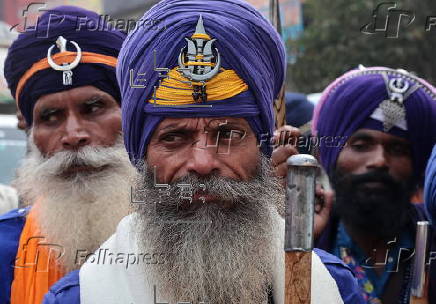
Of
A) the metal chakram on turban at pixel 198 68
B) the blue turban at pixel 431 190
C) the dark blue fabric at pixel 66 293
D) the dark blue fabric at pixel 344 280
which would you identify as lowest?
the dark blue fabric at pixel 66 293

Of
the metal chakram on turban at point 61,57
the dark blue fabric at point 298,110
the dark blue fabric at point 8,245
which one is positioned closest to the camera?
the dark blue fabric at point 8,245

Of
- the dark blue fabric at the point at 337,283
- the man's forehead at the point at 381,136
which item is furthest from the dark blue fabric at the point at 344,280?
the man's forehead at the point at 381,136

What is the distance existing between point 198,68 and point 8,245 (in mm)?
1321

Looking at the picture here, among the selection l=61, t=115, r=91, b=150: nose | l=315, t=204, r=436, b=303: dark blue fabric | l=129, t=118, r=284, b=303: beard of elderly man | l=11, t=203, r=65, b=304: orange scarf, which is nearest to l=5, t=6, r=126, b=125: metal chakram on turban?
l=61, t=115, r=91, b=150: nose

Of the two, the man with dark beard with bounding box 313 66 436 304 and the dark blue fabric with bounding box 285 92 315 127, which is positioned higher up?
the dark blue fabric with bounding box 285 92 315 127

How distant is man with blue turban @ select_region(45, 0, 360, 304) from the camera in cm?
276

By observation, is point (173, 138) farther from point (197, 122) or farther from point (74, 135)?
point (74, 135)

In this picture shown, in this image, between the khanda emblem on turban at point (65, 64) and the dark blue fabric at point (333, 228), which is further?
the dark blue fabric at point (333, 228)

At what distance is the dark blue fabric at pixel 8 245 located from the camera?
3.54 m

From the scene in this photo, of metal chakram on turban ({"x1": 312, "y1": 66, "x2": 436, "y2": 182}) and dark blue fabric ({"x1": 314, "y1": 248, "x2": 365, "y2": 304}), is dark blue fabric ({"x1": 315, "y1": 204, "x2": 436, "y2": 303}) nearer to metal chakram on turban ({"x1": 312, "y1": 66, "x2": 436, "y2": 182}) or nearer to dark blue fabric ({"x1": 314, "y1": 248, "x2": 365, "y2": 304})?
metal chakram on turban ({"x1": 312, "y1": 66, "x2": 436, "y2": 182})

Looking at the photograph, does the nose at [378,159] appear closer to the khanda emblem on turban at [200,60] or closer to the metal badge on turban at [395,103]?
the metal badge on turban at [395,103]

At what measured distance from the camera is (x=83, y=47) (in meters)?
4.02

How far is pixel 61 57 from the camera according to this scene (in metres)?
3.97

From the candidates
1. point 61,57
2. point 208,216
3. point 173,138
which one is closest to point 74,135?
point 61,57
